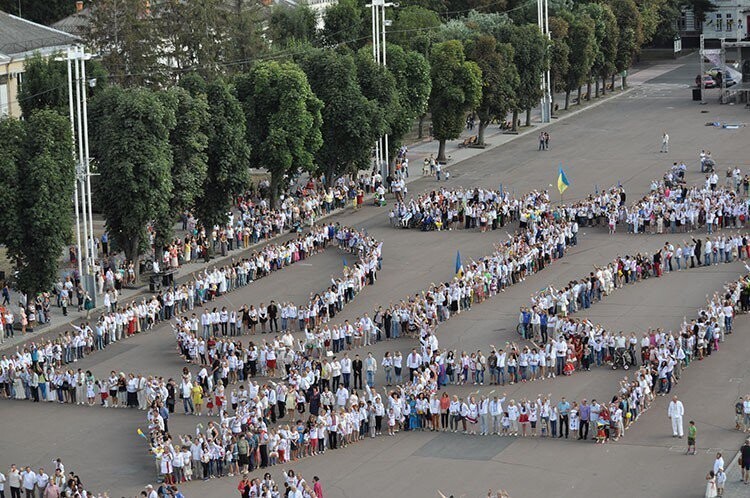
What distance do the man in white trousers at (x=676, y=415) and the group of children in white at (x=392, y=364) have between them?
135cm

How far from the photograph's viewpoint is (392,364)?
44.3 metres

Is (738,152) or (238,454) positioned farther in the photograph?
(738,152)

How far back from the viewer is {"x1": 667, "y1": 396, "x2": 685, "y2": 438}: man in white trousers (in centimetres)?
3825

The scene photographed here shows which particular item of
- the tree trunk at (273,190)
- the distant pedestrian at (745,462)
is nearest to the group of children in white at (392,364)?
the distant pedestrian at (745,462)

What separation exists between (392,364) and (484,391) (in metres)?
3.07

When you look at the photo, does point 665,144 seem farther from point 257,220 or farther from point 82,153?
point 82,153

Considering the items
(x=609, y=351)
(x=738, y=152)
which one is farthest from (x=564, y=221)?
(x=738, y=152)

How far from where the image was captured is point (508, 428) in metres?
39.8

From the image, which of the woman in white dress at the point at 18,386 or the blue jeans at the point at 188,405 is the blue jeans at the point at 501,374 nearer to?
the blue jeans at the point at 188,405

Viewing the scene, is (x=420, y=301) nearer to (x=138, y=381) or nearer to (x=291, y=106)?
(x=138, y=381)

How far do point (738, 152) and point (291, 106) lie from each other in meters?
29.3

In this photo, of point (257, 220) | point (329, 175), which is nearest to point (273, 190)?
point (257, 220)

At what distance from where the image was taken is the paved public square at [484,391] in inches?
1441

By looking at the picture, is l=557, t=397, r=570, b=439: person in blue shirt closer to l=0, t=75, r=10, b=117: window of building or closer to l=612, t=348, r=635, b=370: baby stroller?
l=612, t=348, r=635, b=370: baby stroller
